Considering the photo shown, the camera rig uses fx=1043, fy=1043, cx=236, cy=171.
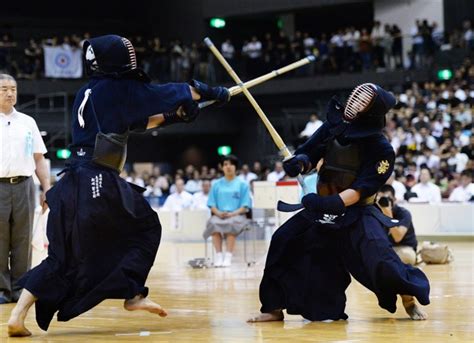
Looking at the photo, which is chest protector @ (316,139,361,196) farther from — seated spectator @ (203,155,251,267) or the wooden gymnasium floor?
seated spectator @ (203,155,251,267)

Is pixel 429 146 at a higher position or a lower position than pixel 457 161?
higher

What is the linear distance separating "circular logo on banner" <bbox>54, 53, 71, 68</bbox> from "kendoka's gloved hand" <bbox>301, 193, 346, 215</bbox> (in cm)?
2610

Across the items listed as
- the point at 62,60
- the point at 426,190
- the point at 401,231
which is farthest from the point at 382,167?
the point at 62,60

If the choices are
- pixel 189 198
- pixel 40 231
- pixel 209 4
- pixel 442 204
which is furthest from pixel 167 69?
pixel 40 231

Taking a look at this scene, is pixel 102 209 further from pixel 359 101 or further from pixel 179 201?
pixel 179 201

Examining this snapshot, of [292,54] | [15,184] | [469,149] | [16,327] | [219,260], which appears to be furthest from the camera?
[292,54]

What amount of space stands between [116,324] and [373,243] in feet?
6.83

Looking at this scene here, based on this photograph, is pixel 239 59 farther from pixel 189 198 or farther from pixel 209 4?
pixel 189 198

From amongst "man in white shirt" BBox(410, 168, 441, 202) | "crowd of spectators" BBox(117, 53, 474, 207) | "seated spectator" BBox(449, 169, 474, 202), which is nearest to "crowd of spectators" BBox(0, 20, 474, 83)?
"crowd of spectators" BBox(117, 53, 474, 207)

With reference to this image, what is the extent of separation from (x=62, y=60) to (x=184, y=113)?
86.1ft

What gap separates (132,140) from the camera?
39031 mm

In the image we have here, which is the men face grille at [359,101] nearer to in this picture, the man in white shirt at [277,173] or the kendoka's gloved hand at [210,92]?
the kendoka's gloved hand at [210,92]

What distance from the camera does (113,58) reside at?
7.43 m

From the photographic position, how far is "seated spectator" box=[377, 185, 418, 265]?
44.6 ft
